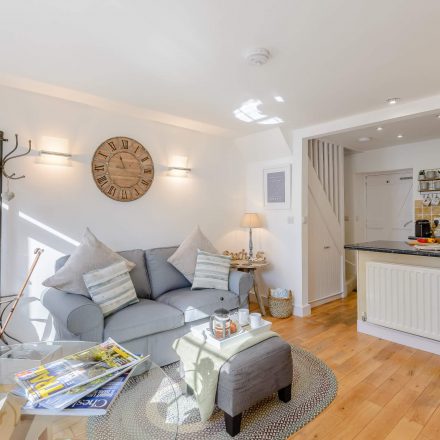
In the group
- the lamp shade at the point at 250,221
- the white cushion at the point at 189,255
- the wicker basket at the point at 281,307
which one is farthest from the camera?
the lamp shade at the point at 250,221

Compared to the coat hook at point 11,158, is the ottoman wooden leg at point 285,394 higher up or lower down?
lower down

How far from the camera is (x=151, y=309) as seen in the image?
8.59ft

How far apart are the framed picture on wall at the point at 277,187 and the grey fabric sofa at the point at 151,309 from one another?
1309mm

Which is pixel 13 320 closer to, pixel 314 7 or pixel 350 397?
pixel 350 397

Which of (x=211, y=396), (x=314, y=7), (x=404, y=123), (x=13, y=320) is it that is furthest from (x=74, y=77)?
(x=404, y=123)

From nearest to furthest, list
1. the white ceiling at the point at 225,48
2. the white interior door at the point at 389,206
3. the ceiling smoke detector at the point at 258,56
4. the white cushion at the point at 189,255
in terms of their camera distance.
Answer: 1. the white ceiling at the point at 225,48
2. the ceiling smoke detector at the point at 258,56
3. the white cushion at the point at 189,255
4. the white interior door at the point at 389,206

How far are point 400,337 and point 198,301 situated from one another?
2055mm

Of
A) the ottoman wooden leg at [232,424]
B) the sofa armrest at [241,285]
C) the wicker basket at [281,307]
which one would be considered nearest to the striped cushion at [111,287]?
the sofa armrest at [241,285]

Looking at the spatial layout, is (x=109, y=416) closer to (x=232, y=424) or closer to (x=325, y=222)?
(x=232, y=424)

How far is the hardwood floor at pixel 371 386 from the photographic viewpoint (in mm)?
1838

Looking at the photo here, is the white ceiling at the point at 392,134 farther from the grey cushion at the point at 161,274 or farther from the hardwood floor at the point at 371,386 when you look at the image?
the grey cushion at the point at 161,274

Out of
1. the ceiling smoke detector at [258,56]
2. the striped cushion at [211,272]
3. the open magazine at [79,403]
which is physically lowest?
the open magazine at [79,403]

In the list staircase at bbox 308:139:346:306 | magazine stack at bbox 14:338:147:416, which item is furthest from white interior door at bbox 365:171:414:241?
magazine stack at bbox 14:338:147:416

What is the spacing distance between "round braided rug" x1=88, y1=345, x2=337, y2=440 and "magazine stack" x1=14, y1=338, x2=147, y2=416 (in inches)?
4.0
